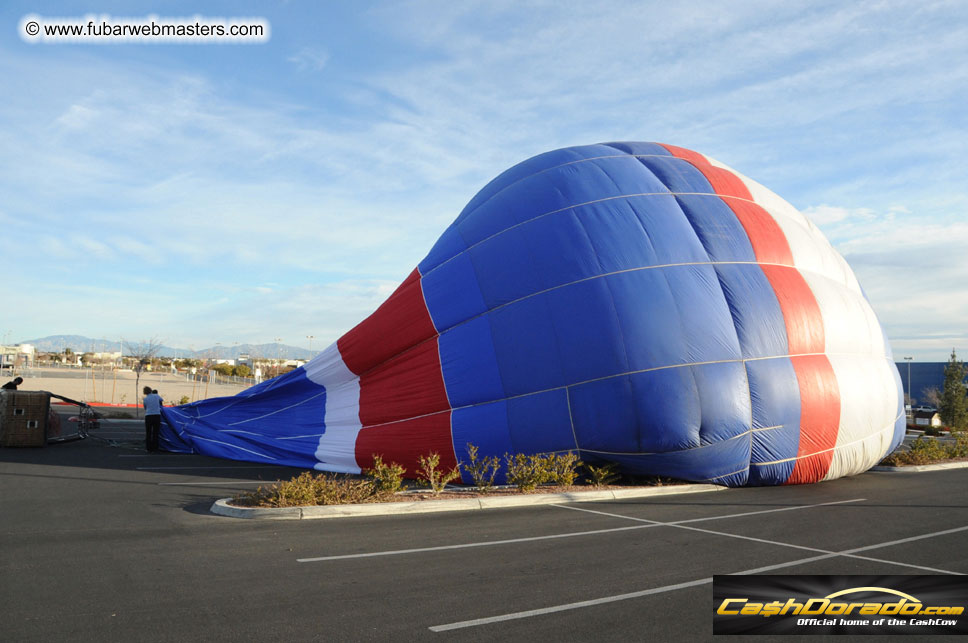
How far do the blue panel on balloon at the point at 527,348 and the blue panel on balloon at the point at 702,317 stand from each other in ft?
7.12

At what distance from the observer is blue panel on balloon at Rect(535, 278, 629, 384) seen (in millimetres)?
11969

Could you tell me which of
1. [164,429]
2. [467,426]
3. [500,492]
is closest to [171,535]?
[500,492]

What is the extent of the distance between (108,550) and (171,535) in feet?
2.71

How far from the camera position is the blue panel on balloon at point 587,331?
471 inches

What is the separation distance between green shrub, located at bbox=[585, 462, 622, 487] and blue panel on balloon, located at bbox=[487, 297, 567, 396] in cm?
161

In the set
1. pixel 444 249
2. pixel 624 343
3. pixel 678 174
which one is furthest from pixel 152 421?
pixel 678 174

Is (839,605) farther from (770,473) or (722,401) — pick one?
(770,473)

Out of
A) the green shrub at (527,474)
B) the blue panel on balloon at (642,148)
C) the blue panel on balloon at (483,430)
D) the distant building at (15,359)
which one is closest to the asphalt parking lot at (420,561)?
the green shrub at (527,474)

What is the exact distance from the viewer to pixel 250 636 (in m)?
4.91

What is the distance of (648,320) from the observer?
1196cm

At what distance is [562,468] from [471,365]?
256 cm

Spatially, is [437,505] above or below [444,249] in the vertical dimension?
below

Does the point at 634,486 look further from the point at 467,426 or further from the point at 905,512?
the point at 905,512

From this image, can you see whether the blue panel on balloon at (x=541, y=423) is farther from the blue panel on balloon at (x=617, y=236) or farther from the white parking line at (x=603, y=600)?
the white parking line at (x=603, y=600)
